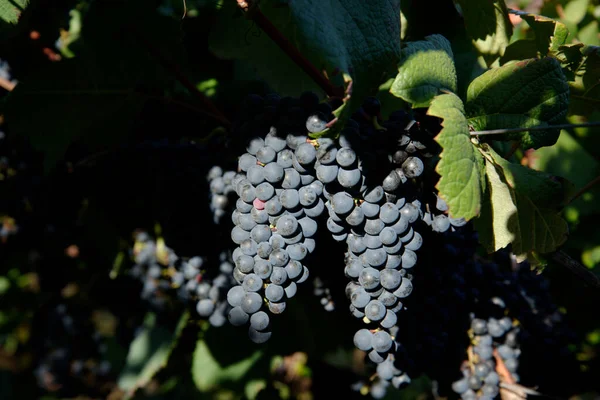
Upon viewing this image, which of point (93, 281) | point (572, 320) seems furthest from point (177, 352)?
point (572, 320)

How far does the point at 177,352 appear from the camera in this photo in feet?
6.84

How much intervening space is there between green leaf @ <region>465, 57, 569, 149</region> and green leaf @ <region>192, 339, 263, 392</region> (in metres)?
1.40

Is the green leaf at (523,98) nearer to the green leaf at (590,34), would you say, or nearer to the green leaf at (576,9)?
the green leaf at (590,34)

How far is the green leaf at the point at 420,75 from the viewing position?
914 mm

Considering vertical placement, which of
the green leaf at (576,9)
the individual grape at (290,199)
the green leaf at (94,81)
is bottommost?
the green leaf at (576,9)

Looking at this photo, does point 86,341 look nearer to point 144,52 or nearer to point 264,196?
point 144,52

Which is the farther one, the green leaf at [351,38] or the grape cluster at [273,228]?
the grape cluster at [273,228]

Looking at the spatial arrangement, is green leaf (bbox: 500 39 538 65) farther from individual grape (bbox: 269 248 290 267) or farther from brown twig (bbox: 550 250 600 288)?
individual grape (bbox: 269 248 290 267)

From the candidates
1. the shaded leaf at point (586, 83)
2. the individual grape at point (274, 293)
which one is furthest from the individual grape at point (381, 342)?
the shaded leaf at point (586, 83)

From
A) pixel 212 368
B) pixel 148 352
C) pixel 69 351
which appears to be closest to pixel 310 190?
pixel 212 368

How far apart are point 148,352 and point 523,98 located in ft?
5.68

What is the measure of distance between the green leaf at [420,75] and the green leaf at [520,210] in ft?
0.57

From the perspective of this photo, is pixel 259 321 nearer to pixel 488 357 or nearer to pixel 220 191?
pixel 220 191

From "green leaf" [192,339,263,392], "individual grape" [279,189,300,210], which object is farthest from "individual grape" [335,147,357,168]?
"green leaf" [192,339,263,392]
